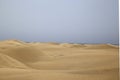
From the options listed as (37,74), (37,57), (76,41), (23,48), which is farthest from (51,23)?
(37,74)

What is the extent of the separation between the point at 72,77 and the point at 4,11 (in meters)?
3.52

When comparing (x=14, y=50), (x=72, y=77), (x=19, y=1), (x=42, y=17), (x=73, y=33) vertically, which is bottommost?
(x=72, y=77)

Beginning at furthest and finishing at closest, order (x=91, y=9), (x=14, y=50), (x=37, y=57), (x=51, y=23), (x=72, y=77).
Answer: (x=51, y=23) < (x=91, y=9) < (x=14, y=50) < (x=37, y=57) < (x=72, y=77)

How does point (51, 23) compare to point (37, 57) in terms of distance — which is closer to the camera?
point (37, 57)

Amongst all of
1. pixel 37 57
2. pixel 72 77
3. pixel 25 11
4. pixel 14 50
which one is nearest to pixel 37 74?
pixel 72 77

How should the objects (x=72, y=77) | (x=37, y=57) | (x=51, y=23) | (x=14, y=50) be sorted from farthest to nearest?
(x=51, y=23)
(x=14, y=50)
(x=37, y=57)
(x=72, y=77)

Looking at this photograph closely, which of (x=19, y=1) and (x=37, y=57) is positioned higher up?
(x=19, y=1)

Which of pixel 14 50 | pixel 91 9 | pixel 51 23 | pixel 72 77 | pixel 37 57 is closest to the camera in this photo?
pixel 72 77

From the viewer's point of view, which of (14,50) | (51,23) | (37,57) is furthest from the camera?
(51,23)

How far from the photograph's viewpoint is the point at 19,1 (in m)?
4.58

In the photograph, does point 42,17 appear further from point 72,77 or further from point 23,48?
point 72,77

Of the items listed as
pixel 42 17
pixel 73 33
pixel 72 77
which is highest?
pixel 42 17

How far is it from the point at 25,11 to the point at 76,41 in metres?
0.98

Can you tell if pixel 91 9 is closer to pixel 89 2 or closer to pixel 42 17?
pixel 89 2
